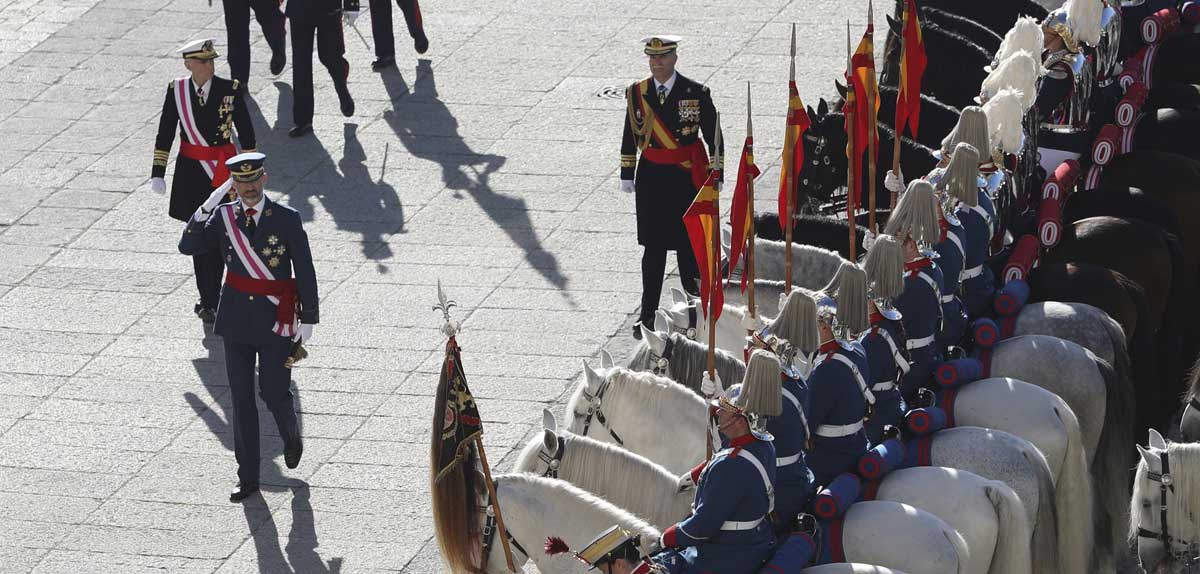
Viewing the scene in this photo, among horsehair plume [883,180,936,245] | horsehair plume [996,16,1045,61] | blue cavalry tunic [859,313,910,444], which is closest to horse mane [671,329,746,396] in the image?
blue cavalry tunic [859,313,910,444]

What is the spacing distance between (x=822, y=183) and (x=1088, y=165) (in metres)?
1.55

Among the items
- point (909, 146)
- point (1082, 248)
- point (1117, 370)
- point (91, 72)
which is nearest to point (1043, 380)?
point (1117, 370)

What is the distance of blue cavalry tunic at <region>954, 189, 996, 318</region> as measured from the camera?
824cm

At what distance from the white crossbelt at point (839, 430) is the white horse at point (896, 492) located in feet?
0.77

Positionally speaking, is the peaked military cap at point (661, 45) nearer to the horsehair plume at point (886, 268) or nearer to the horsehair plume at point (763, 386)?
the horsehair plume at point (886, 268)

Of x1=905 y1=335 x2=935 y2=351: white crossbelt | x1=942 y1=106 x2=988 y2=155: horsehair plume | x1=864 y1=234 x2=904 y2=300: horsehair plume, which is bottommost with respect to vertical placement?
x1=905 y1=335 x2=935 y2=351: white crossbelt

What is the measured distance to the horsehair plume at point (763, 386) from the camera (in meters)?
6.14

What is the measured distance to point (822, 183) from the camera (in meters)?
10.0

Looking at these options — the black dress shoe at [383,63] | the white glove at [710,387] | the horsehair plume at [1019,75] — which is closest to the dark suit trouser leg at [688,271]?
the horsehair plume at [1019,75]

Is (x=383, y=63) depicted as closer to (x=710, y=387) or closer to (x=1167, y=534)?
(x=710, y=387)

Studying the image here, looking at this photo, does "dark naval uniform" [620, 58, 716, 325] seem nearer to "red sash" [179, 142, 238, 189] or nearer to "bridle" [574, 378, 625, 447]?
"red sash" [179, 142, 238, 189]

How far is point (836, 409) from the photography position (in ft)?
22.7

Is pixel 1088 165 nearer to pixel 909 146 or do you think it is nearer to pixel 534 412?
pixel 909 146

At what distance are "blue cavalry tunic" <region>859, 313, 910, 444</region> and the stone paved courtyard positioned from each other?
2113mm
